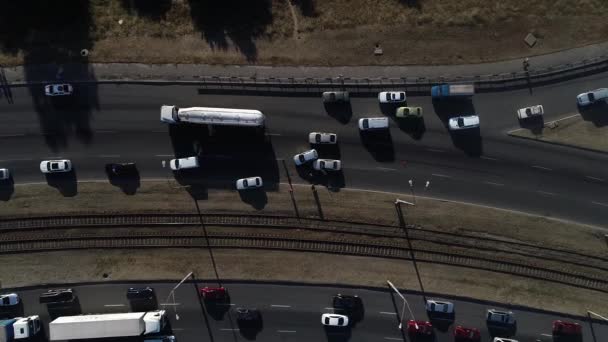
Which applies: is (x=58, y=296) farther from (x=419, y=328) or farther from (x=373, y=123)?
(x=419, y=328)

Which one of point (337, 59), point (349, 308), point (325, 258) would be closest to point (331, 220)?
point (325, 258)

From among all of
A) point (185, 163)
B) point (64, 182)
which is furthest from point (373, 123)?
point (64, 182)

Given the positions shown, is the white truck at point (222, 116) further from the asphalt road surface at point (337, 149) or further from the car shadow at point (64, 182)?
the car shadow at point (64, 182)

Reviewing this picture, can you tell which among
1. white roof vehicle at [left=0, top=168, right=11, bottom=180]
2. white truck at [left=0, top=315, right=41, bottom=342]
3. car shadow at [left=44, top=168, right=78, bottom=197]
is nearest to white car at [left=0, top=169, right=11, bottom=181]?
white roof vehicle at [left=0, top=168, right=11, bottom=180]

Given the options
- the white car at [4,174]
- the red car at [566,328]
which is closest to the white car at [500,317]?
the red car at [566,328]

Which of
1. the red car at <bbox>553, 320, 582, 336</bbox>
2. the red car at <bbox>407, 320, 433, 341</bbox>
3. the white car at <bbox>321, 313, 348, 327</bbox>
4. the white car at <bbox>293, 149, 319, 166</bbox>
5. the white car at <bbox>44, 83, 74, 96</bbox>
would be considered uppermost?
the white car at <bbox>44, 83, 74, 96</bbox>

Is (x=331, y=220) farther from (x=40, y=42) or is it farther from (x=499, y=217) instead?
(x=40, y=42)

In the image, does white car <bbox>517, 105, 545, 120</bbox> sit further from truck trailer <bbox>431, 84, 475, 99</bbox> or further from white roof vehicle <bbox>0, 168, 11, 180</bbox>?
white roof vehicle <bbox>0, 168, 11, 180</bbox>
